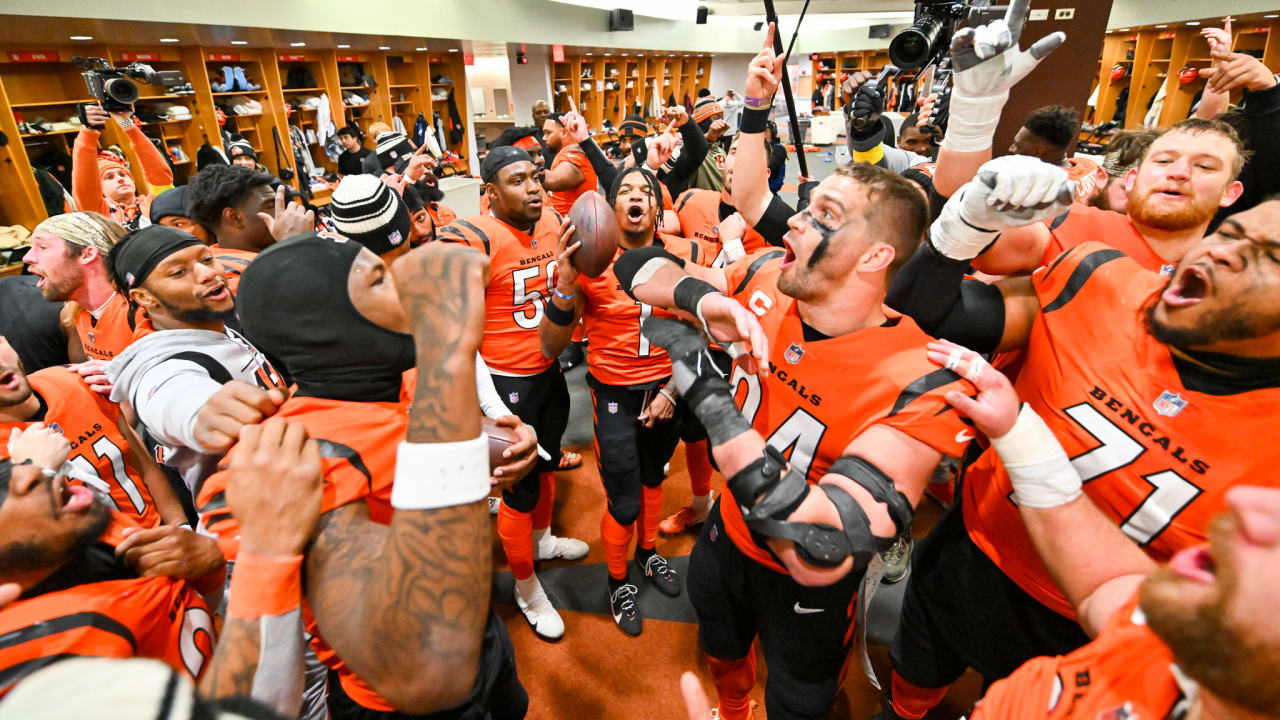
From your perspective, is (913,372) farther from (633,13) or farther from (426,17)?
(633,13)

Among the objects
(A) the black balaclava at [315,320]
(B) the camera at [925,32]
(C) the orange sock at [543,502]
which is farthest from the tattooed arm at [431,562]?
(B) the camera at [925,32]

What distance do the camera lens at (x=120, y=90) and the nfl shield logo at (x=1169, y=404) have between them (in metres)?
6.05

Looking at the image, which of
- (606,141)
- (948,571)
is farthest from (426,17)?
(948,571)

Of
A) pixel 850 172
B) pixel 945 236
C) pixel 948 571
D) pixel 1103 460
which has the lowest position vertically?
pixel 948 571

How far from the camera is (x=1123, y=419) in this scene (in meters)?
1.40

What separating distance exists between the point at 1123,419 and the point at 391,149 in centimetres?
533

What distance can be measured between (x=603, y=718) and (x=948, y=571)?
1.53 metres

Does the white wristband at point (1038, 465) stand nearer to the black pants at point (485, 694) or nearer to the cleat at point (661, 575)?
the black pants at point (485, 694)

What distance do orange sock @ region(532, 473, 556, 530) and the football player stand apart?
1.83 metres

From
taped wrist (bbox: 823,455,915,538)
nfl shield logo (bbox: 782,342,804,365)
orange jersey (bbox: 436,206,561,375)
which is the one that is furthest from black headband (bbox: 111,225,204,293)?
taped wrist (bbox: 823,455,915,538)

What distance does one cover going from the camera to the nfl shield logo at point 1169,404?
4.35ft

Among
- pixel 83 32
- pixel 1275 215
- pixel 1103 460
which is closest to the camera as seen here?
pixel 1275 215

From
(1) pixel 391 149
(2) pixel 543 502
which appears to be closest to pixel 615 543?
(2) pixel 543 502

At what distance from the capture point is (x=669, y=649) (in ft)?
8.94
